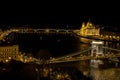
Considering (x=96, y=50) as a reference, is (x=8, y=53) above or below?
above

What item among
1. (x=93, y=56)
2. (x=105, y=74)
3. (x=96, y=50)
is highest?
(x=96, y=50)

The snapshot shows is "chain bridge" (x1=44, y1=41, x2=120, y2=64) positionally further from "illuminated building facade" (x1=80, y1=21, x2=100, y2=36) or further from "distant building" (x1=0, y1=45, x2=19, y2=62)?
"illuminated building facade" (x1=80, y1=21, x2=100, y2=36)

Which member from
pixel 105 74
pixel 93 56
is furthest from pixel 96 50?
pixel 105 74

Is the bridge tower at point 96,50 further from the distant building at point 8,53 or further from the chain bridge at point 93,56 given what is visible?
the distant building at point 8,53

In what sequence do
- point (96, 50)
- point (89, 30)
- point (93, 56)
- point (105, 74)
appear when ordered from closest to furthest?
point (105, 74)
point (93, 56)
point (96, 50)
point (89, 30)

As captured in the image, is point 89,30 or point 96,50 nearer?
point 96,50

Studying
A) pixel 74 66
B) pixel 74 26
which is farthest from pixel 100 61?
pixel 74 26

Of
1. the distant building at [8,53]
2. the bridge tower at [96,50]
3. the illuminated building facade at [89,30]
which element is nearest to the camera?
the distant building at [8,53]

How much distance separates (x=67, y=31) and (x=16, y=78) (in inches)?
711

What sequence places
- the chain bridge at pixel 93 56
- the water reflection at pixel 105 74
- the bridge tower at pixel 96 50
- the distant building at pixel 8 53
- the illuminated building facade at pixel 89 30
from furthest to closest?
the illuminated building facade at pixel 89 30, the bridge tower at pixel 96 50, the chain bridge at pixel 93 56, the distant building at pixel 8 53, the water reflection at pixel 105 74

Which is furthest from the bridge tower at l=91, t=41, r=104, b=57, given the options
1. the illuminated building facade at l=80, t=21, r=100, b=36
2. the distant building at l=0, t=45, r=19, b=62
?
the illuminated building facade at l=80, t=21, r=100, b=36

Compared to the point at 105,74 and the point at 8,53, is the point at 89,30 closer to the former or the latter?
the point at 8,53

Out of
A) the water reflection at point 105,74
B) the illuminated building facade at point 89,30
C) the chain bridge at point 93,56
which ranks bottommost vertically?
the water reflection at point 105,74

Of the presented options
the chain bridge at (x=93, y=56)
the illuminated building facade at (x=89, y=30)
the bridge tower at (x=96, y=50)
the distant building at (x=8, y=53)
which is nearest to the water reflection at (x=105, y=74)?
the chain bridge at (x=93, y=56)
